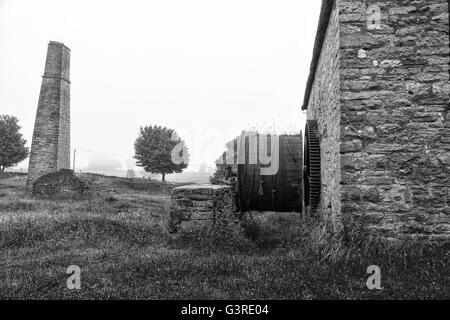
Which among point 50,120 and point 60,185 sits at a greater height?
point 50,120

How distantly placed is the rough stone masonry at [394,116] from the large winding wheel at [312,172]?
205cm

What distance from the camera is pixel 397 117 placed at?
4945 mm

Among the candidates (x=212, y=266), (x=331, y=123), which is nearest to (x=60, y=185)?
(x=212, y=266)

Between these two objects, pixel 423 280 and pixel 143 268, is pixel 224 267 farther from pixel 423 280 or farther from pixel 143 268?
pixel 423 280

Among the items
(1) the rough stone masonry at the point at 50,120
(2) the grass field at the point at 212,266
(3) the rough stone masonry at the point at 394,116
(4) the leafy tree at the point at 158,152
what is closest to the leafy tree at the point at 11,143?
(4) the leafy tree at the point at 158,152

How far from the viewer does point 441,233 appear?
4.76 m

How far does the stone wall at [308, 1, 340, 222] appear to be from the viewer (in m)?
5.31

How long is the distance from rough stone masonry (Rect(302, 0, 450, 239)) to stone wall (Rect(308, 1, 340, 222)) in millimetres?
182

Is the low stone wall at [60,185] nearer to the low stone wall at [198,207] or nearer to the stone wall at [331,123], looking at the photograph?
the low stone wall at [198,207]

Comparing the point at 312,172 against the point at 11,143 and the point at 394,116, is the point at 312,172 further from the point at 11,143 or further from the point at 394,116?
the point at 11,143

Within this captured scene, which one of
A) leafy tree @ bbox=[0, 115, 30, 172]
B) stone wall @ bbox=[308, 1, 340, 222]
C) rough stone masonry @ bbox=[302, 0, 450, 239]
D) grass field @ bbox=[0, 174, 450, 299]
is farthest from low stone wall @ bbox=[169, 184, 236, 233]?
leafy tree @ bbox=[0, 115, 30, 172]

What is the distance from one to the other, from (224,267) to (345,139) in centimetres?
261

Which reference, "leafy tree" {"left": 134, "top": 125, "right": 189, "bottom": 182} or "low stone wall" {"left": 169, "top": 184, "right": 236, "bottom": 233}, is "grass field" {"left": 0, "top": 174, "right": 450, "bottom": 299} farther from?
"leafy tree" {"left": 134, "top": 125, "right": 189, "bottom": 182}

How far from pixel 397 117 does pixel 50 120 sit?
2471cm
